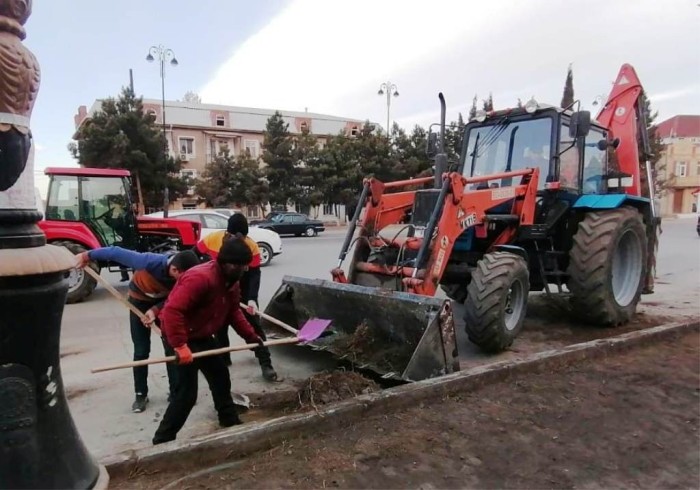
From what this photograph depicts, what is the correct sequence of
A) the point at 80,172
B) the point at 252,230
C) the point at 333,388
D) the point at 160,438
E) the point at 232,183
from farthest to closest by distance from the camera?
the point at 232,183 < the point at 252,230 < the point at 80,172 < the point at 333,388 < the point at 160,438

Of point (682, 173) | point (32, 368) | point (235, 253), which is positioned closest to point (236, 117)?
point (235, 253)

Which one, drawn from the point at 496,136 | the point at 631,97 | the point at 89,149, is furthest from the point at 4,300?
the point at 89,149

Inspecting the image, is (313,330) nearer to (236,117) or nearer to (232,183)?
(232,183)

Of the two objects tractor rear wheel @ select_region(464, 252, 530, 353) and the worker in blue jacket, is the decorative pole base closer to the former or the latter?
the worker in blue jacket

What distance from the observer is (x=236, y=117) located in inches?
1772

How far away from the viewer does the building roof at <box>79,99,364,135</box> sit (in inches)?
1669

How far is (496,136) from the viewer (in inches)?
275

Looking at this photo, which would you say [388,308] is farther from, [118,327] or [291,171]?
[291,171]

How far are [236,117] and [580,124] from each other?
4215cm

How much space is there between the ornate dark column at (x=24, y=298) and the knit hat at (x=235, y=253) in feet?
4.52

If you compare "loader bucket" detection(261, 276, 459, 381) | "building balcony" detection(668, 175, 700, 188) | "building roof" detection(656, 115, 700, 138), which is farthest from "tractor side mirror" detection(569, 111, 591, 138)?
"building roof" detection(656, 115, 700, 138)

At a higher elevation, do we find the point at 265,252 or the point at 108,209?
the point at 108,209

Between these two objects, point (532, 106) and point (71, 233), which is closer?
point (532, 106)

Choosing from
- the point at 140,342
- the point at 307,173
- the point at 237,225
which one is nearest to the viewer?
the point at 140,342
